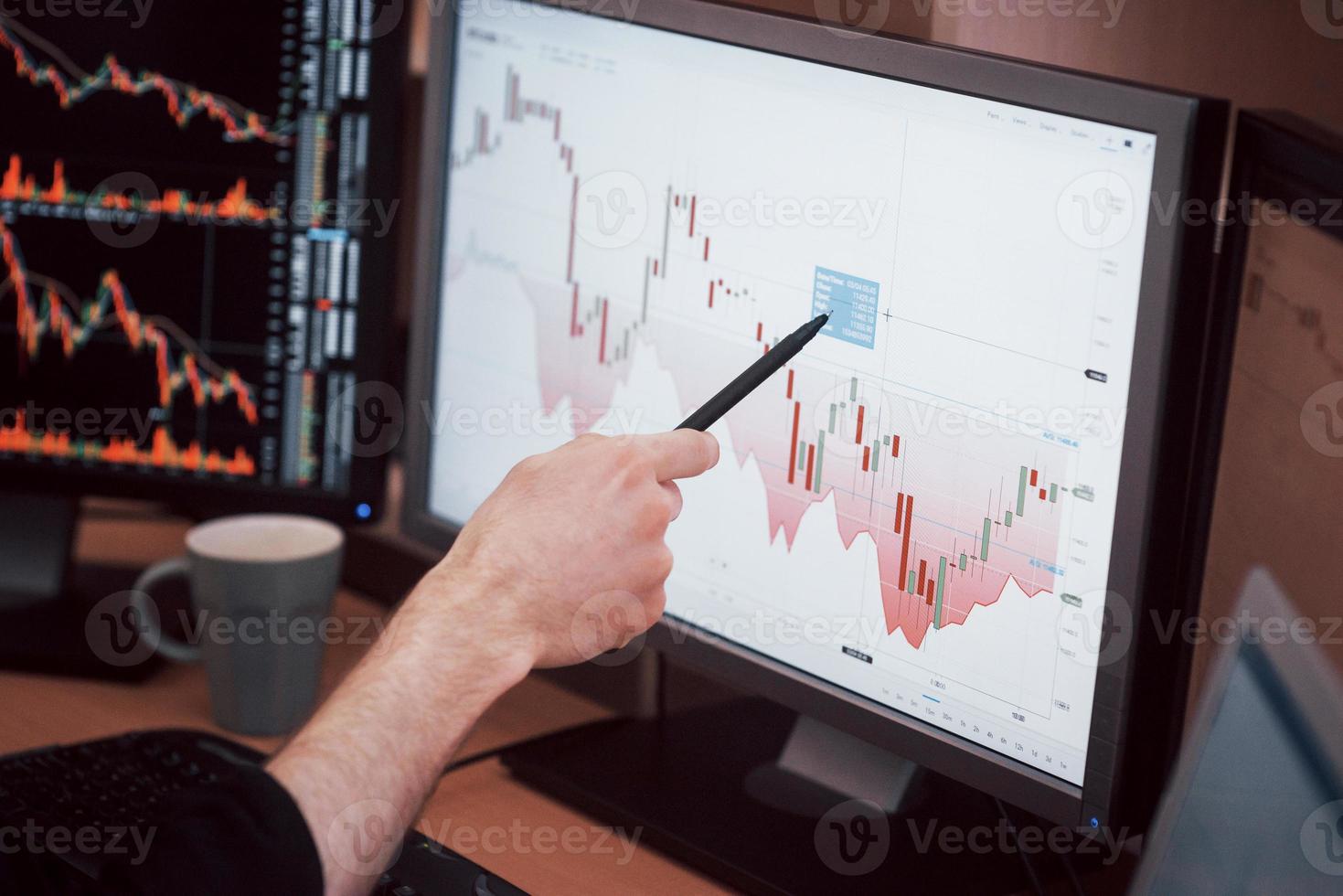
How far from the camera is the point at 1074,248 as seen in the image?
669 millimetres

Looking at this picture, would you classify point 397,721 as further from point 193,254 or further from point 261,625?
point 193,254

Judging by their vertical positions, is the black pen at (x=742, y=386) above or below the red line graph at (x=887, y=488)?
above

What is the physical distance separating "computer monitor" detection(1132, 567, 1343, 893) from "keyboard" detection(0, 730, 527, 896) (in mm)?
378

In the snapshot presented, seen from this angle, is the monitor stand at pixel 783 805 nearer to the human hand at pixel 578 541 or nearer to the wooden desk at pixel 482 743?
the wooden desk at pixel 482 743

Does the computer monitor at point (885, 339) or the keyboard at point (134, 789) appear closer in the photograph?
the computer monitor at point (885, 339)

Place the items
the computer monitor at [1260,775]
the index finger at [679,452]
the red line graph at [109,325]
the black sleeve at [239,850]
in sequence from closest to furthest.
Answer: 1. the computer monitor at [1260,775]
2. the black sleeve at [239,850]
3. the index finger at [679,452]
4. the red line graph at [109,325]

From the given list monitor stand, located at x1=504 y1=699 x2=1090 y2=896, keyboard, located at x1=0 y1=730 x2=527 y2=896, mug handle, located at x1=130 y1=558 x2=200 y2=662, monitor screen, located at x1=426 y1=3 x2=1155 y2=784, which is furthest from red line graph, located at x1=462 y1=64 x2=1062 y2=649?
mug handle, located at x1=130 y1=558 x2=200 y2=662

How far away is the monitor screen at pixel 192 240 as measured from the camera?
40.8 inches

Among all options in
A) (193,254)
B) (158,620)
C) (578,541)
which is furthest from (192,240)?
(578,541)

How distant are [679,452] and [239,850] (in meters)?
0.27

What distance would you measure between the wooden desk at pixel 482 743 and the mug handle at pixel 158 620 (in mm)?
26

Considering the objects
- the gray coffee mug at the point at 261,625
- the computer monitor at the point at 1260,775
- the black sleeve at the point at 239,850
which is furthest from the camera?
the gray coffee mug at the point at 261,625

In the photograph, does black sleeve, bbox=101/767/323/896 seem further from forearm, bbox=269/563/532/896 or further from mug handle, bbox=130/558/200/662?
mug handle, bbox=130/558/200/662

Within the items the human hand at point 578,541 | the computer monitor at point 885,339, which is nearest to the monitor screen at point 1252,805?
the computer monitor at point 885,339
